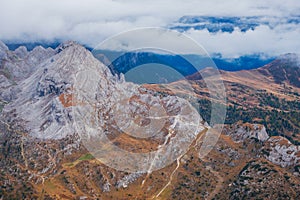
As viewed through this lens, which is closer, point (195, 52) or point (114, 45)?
point (195, 52)
